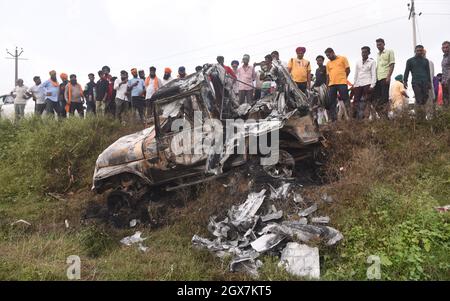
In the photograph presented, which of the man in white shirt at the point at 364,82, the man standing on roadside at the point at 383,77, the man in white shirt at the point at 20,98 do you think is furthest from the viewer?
the man in white shirt at the point at 20,98

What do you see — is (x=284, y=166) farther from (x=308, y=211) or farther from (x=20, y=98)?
(x=20, y=98)

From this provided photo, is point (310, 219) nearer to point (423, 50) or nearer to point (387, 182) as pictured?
point (387, 182)

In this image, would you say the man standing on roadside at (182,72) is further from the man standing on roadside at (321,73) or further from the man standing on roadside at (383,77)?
the man standing on roadside at (383,77)

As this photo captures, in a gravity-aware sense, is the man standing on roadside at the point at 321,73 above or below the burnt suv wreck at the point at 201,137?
above

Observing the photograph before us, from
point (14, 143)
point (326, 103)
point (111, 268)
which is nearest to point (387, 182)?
point (326, 103)

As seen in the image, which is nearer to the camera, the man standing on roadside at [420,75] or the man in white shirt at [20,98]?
the man standing on roadside at [420,75]

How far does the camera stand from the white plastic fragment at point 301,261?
504 cm

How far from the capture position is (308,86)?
31.1 ft

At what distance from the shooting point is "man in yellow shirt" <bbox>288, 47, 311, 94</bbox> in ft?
31.2

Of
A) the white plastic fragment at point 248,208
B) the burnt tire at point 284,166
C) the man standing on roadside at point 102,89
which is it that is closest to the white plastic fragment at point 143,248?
the white plastic fragment at point 248,208

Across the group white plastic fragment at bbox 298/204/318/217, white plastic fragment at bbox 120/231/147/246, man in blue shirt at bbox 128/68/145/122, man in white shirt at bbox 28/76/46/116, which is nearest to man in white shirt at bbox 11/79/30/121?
man in white shirt at bbox 28/76/46/116

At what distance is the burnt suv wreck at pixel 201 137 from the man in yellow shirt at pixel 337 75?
1.81 m

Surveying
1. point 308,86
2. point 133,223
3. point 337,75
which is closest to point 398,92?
point 337,75

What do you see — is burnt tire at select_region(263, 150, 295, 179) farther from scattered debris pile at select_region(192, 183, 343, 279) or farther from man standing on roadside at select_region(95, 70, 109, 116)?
man standing on roadside at select_region(95, 70, 109, 116)
